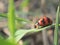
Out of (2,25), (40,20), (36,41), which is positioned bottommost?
(36,41)

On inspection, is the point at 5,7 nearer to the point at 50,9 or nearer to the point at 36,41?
the point at 50,9

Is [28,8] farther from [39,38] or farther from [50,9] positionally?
[39,38]

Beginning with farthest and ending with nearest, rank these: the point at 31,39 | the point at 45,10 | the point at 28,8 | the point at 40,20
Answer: the point at 28,8 < the point at 45,10 < the point at 31,39 < the point at 40,20

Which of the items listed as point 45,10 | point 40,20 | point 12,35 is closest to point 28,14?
point 45,10

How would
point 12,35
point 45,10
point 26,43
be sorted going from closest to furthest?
point 12,35, point 26,43, point 45,10

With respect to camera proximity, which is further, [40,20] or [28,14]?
[28,14]

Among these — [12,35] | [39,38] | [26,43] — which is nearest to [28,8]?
[39,38]

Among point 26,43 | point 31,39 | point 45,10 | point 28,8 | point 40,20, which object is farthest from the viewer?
point 28,8

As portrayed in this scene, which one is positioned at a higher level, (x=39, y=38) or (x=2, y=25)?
(x=2, y=25)

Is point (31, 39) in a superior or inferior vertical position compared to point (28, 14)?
inferior
